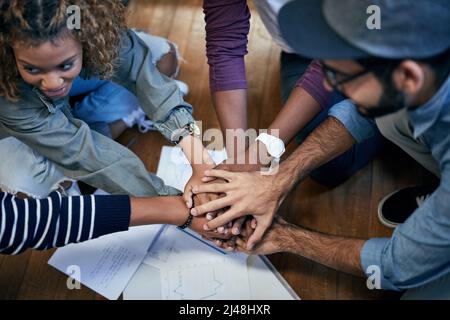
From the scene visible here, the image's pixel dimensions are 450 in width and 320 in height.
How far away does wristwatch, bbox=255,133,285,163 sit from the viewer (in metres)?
1.24

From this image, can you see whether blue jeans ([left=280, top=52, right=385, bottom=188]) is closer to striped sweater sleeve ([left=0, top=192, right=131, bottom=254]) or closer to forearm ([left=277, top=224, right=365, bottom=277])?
forearm ([left=277, top=224, right=365, bottom=277])

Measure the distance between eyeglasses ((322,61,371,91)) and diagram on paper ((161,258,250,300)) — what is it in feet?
1.87

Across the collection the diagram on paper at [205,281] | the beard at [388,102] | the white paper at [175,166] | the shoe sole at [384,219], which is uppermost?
the beard at [388,102]

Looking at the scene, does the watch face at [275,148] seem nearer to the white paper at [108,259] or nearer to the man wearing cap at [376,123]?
the man wearing cap at [376,123]

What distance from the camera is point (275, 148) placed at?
1.25m

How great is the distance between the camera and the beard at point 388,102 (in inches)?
32.5

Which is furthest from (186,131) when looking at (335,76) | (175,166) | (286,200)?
(335,76)

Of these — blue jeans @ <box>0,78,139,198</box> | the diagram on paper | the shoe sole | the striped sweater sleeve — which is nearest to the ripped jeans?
blue jeans @ <box>0,78,139,198</box>

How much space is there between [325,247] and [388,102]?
1.34 ft

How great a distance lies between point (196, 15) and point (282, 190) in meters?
0.87

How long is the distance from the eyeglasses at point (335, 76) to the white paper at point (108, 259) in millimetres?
651

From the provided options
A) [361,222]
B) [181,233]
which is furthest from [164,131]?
[361,222]

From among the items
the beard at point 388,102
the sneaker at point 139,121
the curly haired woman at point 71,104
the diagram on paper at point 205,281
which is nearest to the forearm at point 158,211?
the curly haired woman at point 71,104

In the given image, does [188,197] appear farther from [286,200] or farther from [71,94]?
[71,94]
